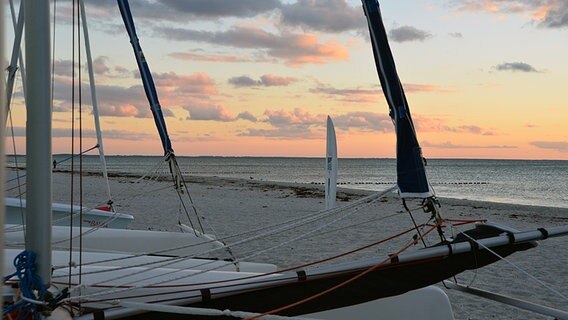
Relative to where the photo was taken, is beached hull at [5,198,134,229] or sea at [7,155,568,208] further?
sea at [7,155,568,208]

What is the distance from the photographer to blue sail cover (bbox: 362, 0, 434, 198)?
4062 mm

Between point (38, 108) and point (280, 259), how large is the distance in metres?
7.44

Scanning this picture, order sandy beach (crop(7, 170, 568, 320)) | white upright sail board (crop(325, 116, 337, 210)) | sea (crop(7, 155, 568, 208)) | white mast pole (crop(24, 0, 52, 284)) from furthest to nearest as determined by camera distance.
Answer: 1. sea (crop(7, 155, 568, 208))
2. white upright sail board (crop(325, 116, 337, 210))
3. sandy beach (crop(7, 170, 568, 320))
4. white mast pole (crop(24, 0, 52, 284))

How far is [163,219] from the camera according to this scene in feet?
56.3

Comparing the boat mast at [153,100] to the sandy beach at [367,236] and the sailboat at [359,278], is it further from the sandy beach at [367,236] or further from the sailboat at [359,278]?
the sailboat at [359,278]

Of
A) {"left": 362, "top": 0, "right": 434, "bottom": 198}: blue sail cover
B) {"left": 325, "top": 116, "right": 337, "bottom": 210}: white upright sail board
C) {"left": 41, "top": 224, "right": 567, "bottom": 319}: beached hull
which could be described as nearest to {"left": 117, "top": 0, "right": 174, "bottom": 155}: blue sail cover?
{"left": 41, "top": 224, "right": 567, "bottom": 319}: beached hull

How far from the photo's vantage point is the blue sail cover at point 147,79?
26.5 ft

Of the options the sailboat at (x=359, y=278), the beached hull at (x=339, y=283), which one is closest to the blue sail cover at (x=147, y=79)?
the sailboat at (x=359, y=278)

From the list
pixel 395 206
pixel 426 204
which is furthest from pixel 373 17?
pixel 395 206

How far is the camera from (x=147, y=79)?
27.7 ft

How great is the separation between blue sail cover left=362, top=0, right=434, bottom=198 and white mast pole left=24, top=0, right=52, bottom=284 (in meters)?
2.23

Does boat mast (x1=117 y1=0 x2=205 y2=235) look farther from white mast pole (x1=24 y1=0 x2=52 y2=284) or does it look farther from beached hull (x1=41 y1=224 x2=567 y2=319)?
white mast pole (x1=24 y1=0 x2=52 y2=284)

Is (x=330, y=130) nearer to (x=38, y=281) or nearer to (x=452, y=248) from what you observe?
(x=452, y=248)

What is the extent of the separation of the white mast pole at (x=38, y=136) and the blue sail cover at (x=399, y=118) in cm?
223
